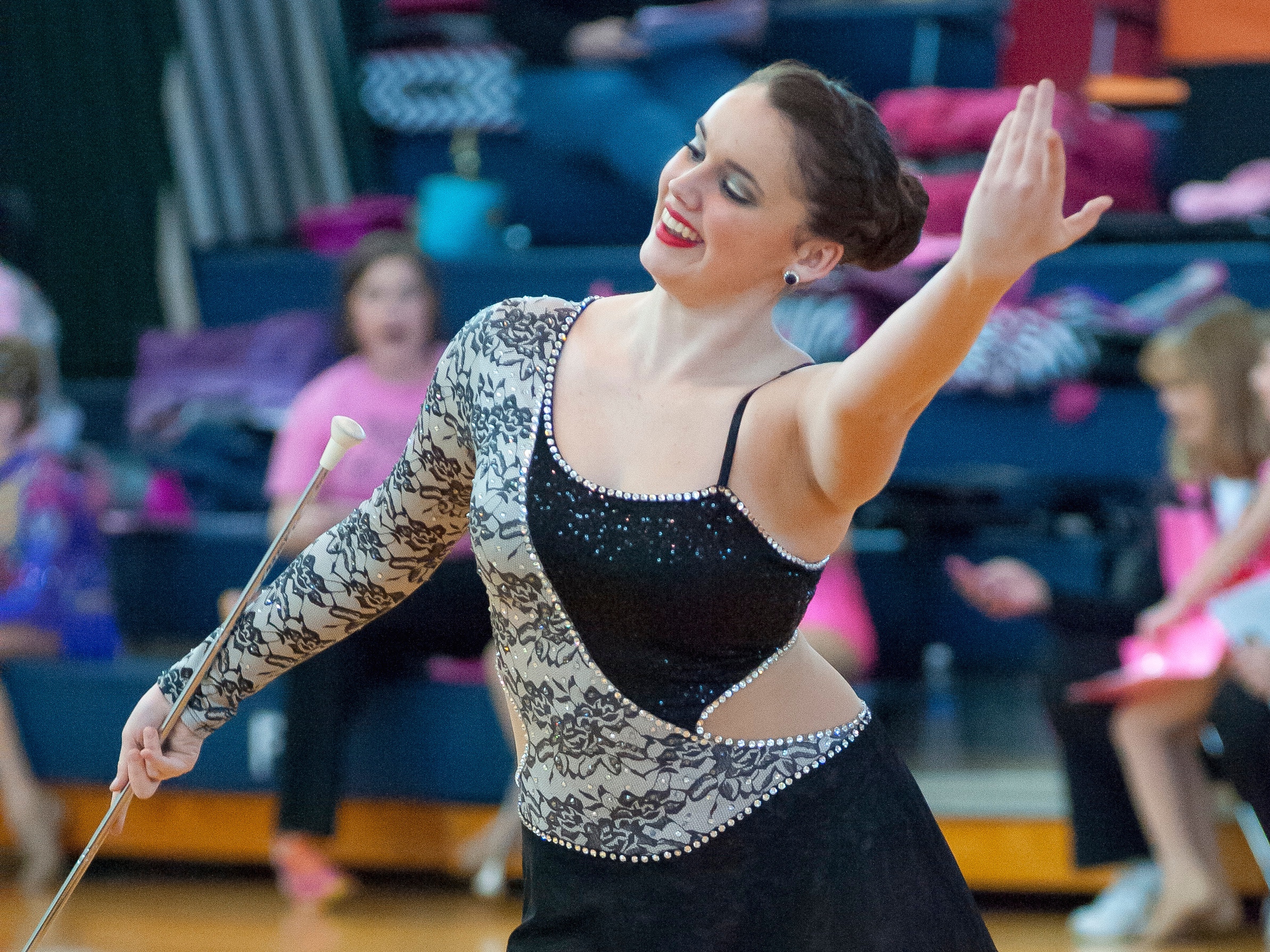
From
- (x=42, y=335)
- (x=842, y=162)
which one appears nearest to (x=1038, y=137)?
(x=842, y=162)

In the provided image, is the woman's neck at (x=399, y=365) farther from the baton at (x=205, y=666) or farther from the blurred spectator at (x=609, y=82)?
the baton at (x=205, y=666)

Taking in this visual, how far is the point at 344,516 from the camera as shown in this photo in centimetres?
289

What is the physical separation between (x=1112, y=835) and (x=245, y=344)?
2.60 m

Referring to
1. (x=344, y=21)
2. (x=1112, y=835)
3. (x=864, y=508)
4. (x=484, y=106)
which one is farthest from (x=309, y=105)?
(x=1112, y=835)

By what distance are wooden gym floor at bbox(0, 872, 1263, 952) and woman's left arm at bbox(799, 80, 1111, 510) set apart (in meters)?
1.89

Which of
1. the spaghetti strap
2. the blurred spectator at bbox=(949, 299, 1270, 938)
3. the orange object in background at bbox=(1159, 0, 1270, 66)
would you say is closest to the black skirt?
the spaghetti strap

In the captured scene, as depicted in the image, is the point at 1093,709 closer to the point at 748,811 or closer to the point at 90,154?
the point at 748,811

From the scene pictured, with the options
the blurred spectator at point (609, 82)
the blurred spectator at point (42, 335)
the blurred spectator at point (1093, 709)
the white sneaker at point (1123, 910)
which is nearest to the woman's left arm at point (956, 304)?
the blurred spectator at point (1093, 709)

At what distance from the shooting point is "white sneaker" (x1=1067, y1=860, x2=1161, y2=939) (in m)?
2.82

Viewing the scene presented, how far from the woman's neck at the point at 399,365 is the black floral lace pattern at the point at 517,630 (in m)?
1.84

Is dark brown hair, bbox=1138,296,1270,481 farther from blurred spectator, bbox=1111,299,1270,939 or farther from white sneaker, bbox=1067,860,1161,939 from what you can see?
white sneaker, bbox=1067,860,1161,939

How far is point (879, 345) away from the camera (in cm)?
107

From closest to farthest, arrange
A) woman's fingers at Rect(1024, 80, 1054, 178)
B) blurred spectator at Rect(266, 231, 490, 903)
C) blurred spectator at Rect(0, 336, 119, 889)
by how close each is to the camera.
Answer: woman's fingers at Rect(1024, 80, 1054, 178), blurred spectator at Rect(266, 231, 490, 903), blurred spectator at Rect(0, 336, 119, 889)

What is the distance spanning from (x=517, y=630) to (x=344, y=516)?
1696 mm
